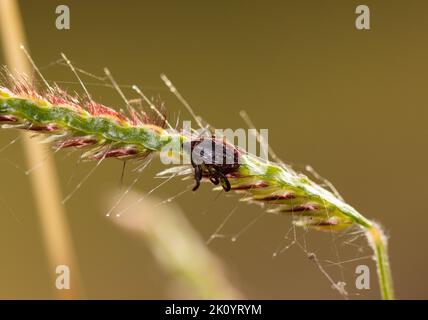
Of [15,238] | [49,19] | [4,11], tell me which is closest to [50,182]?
Result: [4,11]

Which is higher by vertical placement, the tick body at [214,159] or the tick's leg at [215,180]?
the tick body at [214,159]

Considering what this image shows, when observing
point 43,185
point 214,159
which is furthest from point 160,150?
point 43,185

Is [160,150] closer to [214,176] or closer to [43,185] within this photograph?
[214,176]

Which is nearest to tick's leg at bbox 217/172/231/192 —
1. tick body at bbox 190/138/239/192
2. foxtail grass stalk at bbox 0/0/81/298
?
tick body at bbox 190/138/239/192

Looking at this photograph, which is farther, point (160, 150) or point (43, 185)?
point (43, 185)

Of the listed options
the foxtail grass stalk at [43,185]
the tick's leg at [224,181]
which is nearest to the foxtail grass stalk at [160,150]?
the tick's leg at [224,181]

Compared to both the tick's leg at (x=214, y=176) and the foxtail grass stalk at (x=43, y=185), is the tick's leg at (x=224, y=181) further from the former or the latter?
the foxtail grass stalk at (x=43, y=185)

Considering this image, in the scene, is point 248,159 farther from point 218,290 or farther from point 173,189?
point 173,189
